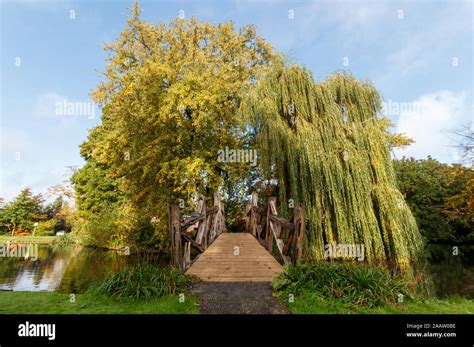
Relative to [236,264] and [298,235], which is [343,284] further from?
[236,264]

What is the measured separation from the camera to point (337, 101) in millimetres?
9625

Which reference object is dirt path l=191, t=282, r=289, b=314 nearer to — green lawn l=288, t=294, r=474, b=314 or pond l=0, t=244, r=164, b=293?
green lawn l=288, t=294, r=474, b=314

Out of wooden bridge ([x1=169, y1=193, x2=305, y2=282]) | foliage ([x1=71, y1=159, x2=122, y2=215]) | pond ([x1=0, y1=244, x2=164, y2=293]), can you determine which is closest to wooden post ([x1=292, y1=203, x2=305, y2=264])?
wooden bridge ([x1=169, y1=193, x2=305, y2=282])

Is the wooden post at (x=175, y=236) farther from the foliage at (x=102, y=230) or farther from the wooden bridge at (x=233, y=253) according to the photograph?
the foliage at (x=102, y=230)

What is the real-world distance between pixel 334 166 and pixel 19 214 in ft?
118

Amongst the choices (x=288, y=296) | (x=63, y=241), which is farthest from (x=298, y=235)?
(x=63, y=241)

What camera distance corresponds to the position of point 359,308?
4.01 metres

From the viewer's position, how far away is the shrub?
168 inches

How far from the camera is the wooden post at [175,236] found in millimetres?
5695

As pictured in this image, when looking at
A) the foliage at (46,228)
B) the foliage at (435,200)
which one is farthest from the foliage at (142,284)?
the foliage at (46,228)
